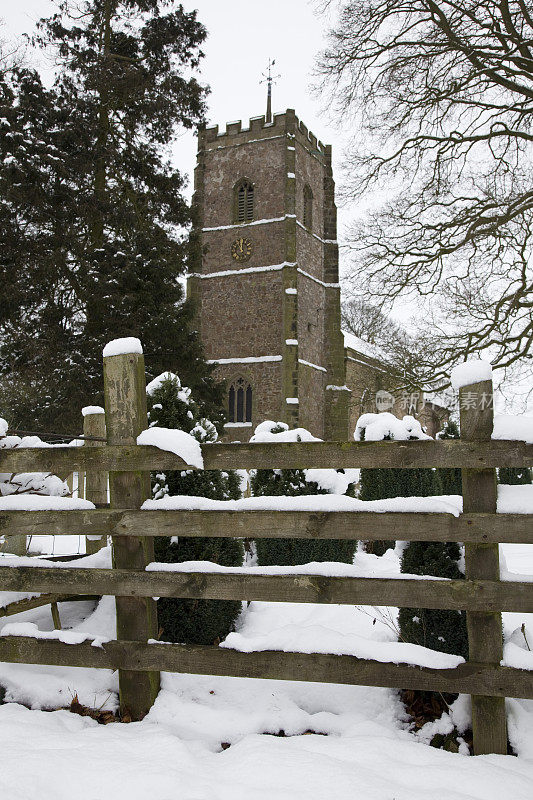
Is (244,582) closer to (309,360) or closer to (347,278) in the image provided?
(347,278)

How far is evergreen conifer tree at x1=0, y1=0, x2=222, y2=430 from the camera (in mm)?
16562

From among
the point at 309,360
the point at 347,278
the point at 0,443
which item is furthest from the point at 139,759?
the point at 309,360

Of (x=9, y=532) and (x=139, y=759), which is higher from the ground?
(x=9, y=532)

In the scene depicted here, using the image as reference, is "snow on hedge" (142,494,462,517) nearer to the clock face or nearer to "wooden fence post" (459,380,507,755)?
"wooden fence post" (459,380,507,755)

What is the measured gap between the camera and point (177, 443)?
3203mm

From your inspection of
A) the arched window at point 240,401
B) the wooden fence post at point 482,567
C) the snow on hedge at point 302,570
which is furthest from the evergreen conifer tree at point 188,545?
the arched window at point 240,401

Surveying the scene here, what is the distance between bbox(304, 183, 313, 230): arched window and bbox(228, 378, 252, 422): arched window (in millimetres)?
8991

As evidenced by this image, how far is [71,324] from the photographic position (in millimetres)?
18188

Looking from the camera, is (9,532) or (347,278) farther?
(347,278)

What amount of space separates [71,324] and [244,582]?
16450 mm

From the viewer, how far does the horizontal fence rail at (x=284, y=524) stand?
9.31 feet

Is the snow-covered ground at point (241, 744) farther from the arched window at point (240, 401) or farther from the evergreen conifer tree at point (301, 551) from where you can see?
the arched window at point (240, 401)

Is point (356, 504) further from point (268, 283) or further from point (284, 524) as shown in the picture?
point (268, 283)

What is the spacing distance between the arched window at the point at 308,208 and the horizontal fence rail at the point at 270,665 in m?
29.4
